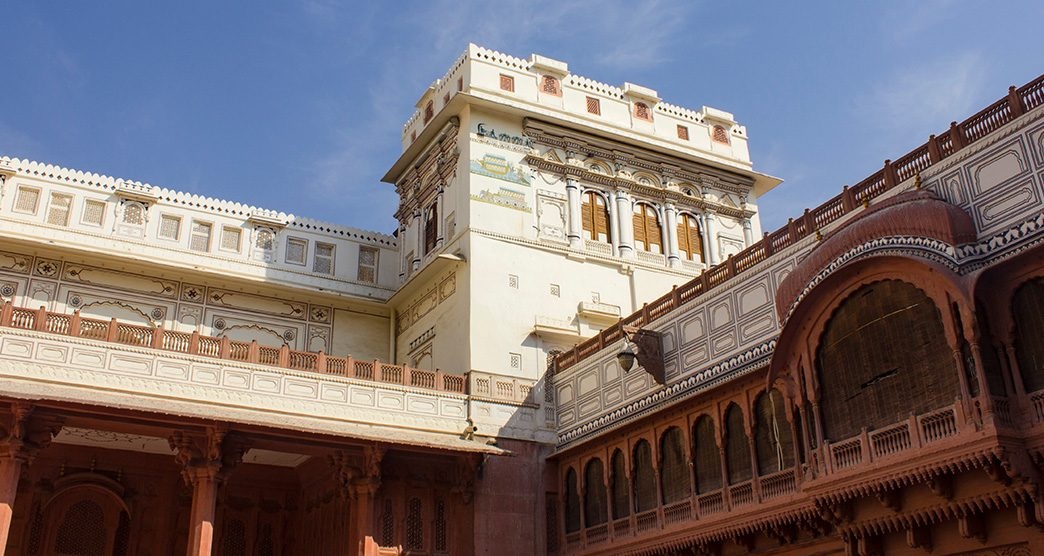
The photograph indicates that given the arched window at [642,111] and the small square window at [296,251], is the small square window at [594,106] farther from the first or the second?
the small square window at [296,251]

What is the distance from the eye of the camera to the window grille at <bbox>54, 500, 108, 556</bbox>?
19219mm

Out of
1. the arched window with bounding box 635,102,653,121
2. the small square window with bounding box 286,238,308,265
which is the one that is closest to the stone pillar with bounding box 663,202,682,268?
the arched window with bounding box 635,102,653,121

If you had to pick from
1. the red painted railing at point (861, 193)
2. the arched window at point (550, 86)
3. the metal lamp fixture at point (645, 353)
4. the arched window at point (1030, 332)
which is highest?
the arched window at point (550, 86)

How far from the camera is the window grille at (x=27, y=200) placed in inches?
877

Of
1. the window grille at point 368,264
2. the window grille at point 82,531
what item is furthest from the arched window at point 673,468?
the window grille at point 82,531

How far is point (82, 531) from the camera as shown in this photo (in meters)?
19.5

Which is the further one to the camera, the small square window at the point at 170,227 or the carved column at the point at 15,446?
the small square window at the point at 170,227

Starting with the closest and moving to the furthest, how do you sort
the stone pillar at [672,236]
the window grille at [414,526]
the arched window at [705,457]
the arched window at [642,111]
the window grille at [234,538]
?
the arched window at [705,457], the window grille at [414,526], the window grille at [234,538], the stone pillar at [672,236], the arched window at [642,111]

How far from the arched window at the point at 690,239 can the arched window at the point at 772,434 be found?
10.1m

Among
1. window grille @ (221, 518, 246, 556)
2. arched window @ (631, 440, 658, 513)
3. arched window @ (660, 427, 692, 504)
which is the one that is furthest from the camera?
window grille @ (221, 518, 246, 556)

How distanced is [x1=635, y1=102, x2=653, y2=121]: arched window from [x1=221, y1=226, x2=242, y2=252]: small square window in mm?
11157

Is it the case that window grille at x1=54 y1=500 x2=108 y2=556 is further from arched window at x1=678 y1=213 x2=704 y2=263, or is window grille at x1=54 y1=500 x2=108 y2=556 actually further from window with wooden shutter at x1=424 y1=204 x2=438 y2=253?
arched window at x1=678 y1=213 x2=704 y2=263

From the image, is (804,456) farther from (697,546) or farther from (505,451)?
(505,451)

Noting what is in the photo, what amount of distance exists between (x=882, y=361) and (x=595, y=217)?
1223 cm
